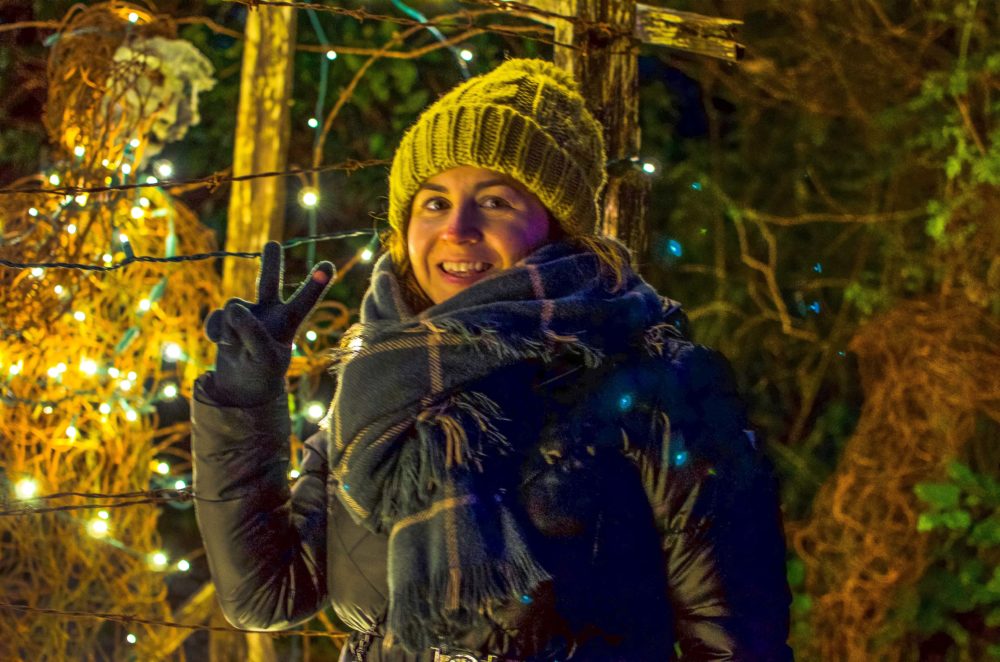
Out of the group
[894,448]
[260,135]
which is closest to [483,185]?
[260,135]

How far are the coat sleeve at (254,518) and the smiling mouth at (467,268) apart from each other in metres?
0.43

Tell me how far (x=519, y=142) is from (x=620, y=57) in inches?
39.0

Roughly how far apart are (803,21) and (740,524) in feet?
16.1

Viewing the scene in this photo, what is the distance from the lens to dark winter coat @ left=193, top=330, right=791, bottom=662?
6.70 feet

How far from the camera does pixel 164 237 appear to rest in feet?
13.9

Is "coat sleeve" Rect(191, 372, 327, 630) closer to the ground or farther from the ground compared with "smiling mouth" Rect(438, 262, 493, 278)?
closer to the ground

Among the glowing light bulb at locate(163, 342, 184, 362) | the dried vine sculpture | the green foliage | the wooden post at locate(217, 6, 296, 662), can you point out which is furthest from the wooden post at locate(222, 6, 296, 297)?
the green foliage

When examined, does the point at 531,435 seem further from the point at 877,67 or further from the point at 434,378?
the point at 877,67

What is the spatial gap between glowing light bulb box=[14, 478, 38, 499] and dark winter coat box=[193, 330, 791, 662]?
1.94m

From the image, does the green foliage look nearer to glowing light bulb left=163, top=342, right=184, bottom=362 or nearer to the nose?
glowing light bulb left=163, top=342, right=184, bottom=362

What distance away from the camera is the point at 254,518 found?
223 centimetres

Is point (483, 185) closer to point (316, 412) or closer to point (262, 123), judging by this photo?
point (316, 412)

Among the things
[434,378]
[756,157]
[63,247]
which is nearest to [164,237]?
[63,247]

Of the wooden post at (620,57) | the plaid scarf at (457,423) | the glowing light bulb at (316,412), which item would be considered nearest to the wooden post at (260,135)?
the glowing light bulb at (316,412)
